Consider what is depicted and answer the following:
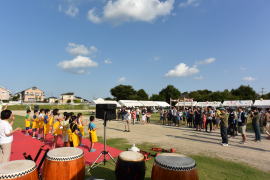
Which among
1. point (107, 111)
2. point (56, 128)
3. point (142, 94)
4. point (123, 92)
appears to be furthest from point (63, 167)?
point (142, 94)

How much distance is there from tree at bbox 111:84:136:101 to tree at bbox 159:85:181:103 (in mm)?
15247

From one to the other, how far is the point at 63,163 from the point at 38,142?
6729 millimetres

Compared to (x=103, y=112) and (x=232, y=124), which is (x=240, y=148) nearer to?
(x=232, y=124)

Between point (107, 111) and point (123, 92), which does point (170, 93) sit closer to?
point (123, 92)

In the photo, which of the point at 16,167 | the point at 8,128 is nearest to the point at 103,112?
the point at 8,128

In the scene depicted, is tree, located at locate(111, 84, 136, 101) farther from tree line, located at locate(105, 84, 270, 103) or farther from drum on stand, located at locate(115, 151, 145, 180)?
drum on stand, located at locate(115, 151, 145, 180)

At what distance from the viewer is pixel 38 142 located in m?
8.69

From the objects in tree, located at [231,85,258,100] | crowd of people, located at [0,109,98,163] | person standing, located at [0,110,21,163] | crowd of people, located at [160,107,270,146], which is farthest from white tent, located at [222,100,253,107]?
tree, located at [231,85,258,100]

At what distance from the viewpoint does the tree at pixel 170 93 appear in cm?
7250

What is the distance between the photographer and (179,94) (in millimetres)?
74188

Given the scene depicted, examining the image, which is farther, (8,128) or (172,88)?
(172,88)

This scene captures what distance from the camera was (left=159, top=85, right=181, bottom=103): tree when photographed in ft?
238

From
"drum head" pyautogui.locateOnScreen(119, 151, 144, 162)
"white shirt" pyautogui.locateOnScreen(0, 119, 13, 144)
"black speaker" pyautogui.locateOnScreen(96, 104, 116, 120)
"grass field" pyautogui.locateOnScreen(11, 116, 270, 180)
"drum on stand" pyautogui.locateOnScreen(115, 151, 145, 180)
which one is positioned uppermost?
"black speaker" pyautogui.locateOnScreen(96, 104, 116, 120)

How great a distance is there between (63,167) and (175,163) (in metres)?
2.10
